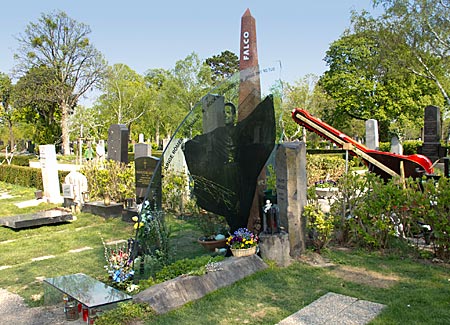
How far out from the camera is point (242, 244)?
6375 mm

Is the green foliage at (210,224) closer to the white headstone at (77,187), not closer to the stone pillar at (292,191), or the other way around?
the stone pillar at (292,191)

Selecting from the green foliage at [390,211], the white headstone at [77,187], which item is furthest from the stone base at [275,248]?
the white headstone at [77,187]

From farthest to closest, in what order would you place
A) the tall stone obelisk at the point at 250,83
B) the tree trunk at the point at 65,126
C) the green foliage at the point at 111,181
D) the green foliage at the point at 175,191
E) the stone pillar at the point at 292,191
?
the tree trunk at the point at 65,126 < the green foliage at the point at 111,181 < the green foliage at the point at 175,191 < the tall stone obelisk at the point at 250,83 < the stone pillar at the point at 292,191

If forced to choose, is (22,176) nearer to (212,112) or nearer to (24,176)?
(24,176)

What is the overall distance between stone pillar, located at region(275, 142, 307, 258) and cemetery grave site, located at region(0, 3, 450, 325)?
2 cm

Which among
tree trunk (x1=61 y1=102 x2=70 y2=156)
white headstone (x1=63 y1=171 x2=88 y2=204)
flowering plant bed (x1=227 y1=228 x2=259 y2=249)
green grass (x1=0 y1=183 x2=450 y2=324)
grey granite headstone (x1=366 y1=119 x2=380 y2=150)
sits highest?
tree trunk (x1=61 y1=102 x2=70 y2=156)

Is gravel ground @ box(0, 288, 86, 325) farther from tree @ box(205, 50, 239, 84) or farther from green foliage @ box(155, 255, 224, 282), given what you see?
tree @ box(205, 50, 239, 84)

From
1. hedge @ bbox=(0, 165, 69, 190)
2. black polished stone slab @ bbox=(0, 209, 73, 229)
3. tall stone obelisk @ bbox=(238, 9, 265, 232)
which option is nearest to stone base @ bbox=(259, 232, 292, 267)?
tall stone obelisk @ bbox=(238, 9, 265, 232)

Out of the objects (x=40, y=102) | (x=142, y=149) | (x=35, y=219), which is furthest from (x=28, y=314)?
(x=40, y=102)

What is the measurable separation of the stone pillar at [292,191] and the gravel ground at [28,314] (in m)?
3.56

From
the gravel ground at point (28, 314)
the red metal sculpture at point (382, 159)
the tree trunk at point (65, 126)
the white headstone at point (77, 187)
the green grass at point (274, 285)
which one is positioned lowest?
the gravel ground at point (28, 314)

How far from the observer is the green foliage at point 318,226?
6953 millimetres

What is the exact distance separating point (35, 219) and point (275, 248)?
7531 mm

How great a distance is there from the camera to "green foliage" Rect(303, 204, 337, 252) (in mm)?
6953
